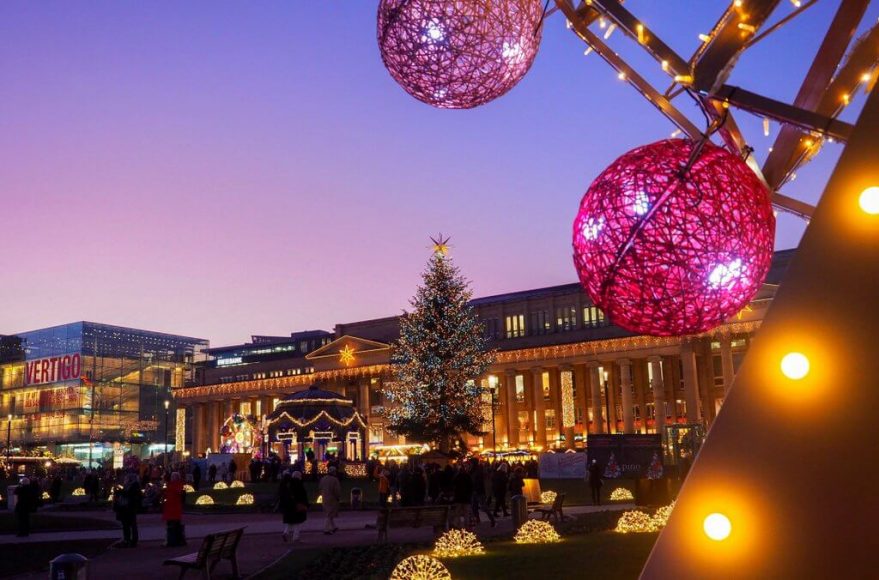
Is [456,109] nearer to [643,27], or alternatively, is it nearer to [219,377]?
[643,27]

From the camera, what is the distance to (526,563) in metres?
12.0

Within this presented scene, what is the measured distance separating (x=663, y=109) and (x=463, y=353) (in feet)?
135

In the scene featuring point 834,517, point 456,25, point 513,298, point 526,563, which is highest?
point 513,298

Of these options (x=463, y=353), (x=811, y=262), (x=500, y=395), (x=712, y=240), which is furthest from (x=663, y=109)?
(x=500, y=395)

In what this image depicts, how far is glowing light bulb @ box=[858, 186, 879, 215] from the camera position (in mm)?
1565

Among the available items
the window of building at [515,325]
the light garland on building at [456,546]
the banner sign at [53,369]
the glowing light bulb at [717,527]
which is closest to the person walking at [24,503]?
the light garland on building at [456,546]

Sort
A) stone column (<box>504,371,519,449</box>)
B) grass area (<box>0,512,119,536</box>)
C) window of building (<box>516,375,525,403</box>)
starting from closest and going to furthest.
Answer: grass area (<box>0,512,119,536</box>)
stone column (<box>504,371,519,449</box>)
window of building (<box>516,375,525,403</box>)

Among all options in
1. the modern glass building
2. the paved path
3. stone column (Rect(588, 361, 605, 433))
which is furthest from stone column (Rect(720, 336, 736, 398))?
the modern glass building

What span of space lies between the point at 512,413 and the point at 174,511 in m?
58.4

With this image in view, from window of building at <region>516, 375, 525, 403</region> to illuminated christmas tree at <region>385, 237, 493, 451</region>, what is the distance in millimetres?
30617

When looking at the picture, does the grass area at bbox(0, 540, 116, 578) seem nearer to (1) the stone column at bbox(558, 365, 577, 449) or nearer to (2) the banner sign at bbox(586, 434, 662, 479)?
(2) the banner sign at bbox(586, 434, 662, 479)

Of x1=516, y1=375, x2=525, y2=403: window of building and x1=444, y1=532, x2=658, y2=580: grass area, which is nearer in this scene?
x1=444, y1=532, x2=658, y2=580: grass area

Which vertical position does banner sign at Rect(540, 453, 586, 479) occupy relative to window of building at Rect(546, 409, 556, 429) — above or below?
below

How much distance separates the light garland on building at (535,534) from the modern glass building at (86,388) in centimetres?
8330
